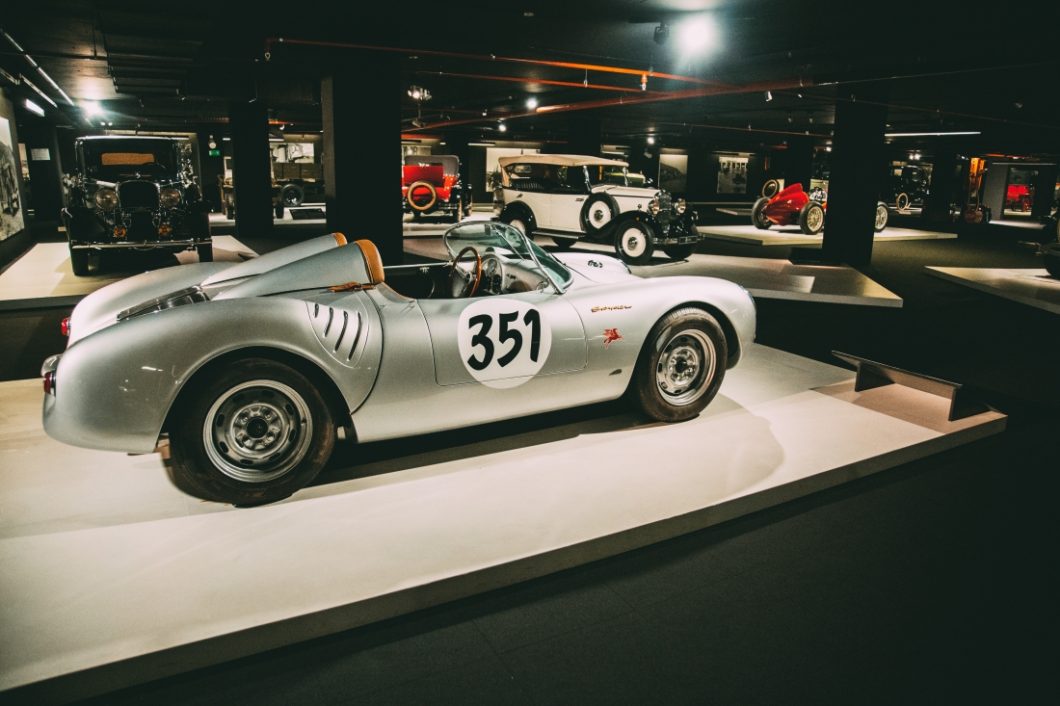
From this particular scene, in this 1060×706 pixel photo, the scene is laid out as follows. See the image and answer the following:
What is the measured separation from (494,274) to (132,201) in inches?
344

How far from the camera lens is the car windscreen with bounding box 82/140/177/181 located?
1099 centimetres

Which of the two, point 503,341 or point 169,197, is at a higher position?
point 169,197

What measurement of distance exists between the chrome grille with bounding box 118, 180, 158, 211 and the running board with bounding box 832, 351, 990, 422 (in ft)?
33.1

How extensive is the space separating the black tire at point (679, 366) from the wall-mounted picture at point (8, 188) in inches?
475

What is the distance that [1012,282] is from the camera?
1082cm

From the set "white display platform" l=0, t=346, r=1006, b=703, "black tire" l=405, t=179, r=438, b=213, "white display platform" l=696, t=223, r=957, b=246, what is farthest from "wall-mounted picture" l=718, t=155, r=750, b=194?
"white display platform" l=0, t=346, r=1006, b=703

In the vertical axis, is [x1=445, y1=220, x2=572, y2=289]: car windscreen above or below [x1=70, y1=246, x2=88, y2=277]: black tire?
above

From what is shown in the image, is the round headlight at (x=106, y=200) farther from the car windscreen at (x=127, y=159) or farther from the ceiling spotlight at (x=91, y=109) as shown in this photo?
the ceiling spotlight at (x=91, y=109)

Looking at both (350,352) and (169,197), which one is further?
(169,197)

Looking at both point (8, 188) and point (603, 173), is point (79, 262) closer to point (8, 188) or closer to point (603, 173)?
point (8, 188)

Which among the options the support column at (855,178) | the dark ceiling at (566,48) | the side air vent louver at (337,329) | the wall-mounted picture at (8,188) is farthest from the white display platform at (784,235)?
the side air vent louver at (337,329)

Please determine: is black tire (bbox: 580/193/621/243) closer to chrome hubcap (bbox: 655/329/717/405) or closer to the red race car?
the red race car

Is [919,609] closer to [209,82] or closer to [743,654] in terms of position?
[743,654]

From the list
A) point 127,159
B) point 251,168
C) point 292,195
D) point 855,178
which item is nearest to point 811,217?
point 855,178
